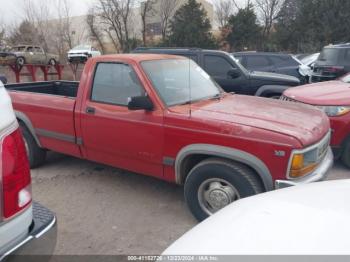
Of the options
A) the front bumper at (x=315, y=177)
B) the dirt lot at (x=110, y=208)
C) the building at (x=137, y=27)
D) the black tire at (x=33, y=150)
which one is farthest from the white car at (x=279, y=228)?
the building at (x=137, y=27)

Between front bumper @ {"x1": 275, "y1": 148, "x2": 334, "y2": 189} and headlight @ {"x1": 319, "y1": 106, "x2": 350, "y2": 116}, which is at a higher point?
headlight @ {"x1": 319, "y1": 106, "x2": 350, "y2": 116}

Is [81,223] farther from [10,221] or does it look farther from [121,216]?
[10,221]

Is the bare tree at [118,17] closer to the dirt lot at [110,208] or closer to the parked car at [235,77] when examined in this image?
the parked car at [235,77]

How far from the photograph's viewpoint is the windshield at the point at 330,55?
10.3 meters

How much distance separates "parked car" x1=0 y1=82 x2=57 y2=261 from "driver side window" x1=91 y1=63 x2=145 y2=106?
2.07m

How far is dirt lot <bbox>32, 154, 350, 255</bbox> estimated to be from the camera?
11.1 feet

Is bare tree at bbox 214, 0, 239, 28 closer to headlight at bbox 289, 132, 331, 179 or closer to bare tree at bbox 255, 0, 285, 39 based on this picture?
bare tree at bbox 255, 0, 285, 39

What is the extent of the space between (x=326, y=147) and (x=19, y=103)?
4.04 metres

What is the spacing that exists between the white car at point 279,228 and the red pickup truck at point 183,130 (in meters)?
1.14

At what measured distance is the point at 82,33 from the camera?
4441 cm

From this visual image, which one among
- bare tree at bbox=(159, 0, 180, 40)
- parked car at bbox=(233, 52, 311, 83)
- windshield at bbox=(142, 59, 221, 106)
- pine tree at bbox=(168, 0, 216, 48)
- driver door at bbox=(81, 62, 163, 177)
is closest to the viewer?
driver door at bbox=(81, 62, 163, 177)

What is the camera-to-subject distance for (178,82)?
420 cm

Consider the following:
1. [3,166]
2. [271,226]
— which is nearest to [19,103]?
[3,166]

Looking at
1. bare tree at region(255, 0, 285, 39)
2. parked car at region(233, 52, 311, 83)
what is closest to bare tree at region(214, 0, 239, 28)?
bare tree at region(255, 0, 285, 39)
